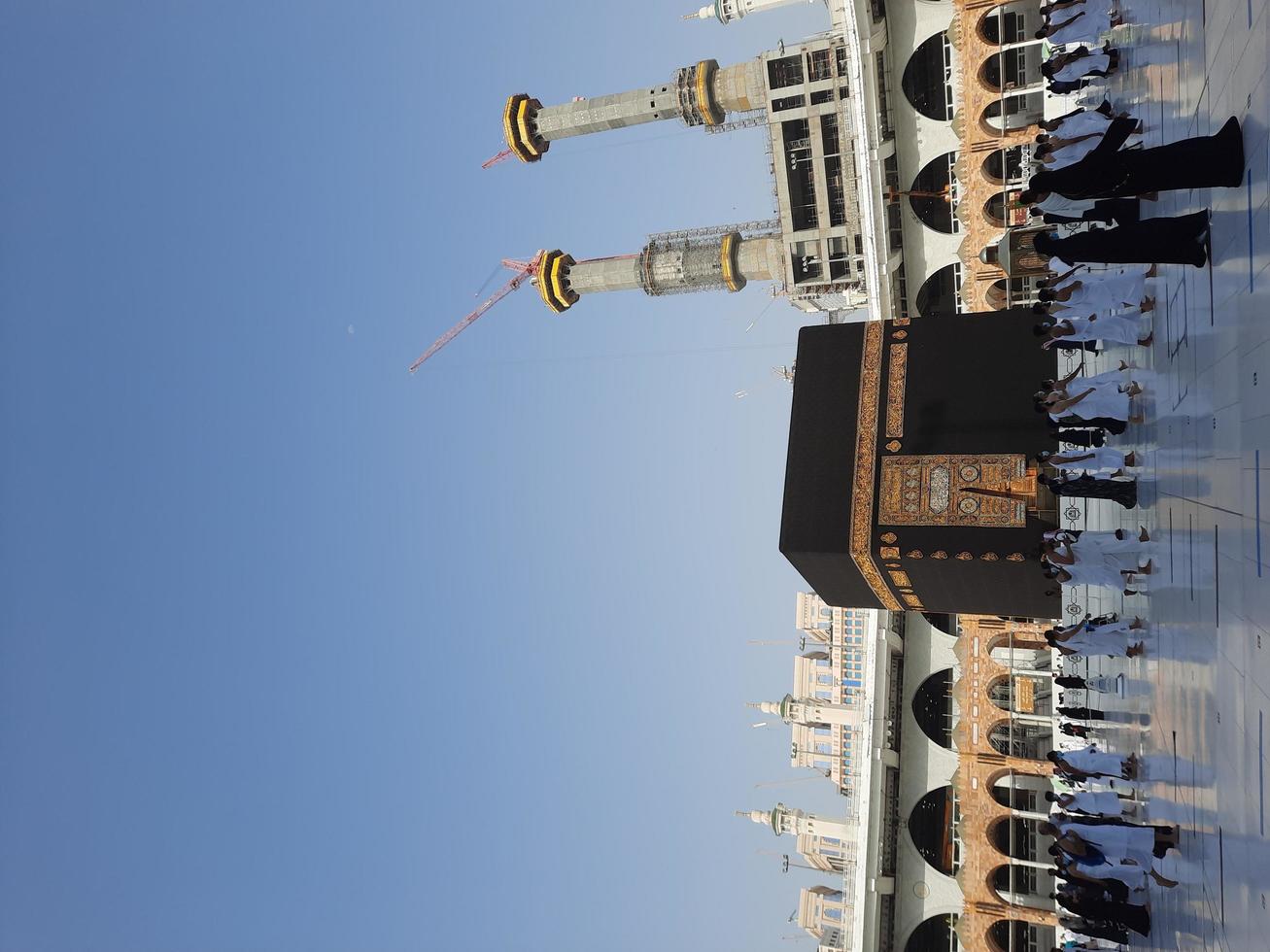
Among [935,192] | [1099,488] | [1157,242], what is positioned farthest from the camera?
[935,192]

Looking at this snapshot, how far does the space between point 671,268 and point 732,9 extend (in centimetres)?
1256

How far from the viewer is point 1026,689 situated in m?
20.1

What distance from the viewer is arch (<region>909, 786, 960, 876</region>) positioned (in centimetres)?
2117

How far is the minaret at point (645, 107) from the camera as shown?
35844 mm

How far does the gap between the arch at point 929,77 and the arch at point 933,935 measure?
19.3 meters

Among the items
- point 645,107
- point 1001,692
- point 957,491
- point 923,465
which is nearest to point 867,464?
point 923,465

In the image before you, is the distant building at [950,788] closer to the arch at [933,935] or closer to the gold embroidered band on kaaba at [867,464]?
the arch at [933,935]

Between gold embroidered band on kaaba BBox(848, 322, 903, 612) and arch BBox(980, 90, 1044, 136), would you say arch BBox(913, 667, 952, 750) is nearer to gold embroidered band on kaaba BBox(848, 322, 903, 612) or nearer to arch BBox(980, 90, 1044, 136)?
gold embroidered band on kaaba BBox(848, 322, 903, 612)

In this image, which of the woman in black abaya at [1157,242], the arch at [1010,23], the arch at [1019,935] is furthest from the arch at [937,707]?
the woman in black abaya at [1157,242]

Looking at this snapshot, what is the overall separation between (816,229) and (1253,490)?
30.6 meters

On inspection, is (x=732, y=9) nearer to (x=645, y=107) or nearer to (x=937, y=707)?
(x=645, y=107)

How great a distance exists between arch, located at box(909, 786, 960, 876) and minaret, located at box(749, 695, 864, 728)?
740 inches

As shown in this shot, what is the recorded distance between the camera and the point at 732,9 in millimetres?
40312

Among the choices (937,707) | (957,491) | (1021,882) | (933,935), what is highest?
(957,491)
